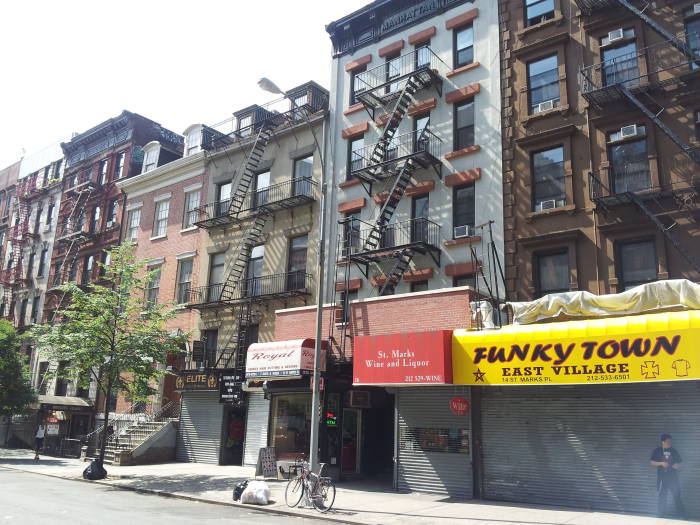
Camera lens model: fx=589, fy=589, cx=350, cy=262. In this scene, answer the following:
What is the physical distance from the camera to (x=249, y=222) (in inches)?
1087

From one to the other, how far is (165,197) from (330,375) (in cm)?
1778

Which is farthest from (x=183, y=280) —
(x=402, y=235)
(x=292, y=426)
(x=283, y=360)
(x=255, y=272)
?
(x=402, y=235)

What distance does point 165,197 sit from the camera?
1283 inches

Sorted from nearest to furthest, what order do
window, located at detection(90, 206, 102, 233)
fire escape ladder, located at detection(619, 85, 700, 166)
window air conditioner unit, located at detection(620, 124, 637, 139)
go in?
1. fire escape ladder, located at detection(619, 85, 700, 166)
2. window air conditioner unit, located at detection(620, 124, 637, 139)
3. window, located at detection(90, 206, 102, 233)

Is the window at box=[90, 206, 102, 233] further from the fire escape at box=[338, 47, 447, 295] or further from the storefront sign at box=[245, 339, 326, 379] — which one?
the storefront sign at box=[245, 339, 326, 379]

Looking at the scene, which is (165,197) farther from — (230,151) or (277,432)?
(277,432)

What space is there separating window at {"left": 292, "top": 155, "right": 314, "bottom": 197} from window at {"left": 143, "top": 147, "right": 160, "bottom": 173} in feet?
39.4

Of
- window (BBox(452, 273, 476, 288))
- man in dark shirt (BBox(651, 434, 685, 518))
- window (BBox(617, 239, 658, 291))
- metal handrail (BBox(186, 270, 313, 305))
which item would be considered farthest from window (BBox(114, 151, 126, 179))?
man in dark shirt (BBox(651, 434, 685, 518))

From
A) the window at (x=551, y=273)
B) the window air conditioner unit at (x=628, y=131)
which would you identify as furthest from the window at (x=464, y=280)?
the window air conditioner unit at (x=628, y=131)

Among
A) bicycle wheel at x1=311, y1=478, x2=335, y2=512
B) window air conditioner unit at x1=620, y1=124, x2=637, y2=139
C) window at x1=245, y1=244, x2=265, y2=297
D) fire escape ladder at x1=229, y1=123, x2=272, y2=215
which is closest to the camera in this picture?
bicycle wheel at x1=311, y1=478, x2=335, y2=512

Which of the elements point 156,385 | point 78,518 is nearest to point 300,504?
point 78,518

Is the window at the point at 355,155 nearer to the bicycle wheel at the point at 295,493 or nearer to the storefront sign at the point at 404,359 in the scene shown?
the storefront sign at the point at 404,359

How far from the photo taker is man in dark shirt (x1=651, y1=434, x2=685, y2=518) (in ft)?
42.5

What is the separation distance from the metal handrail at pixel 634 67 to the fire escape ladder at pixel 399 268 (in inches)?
307
